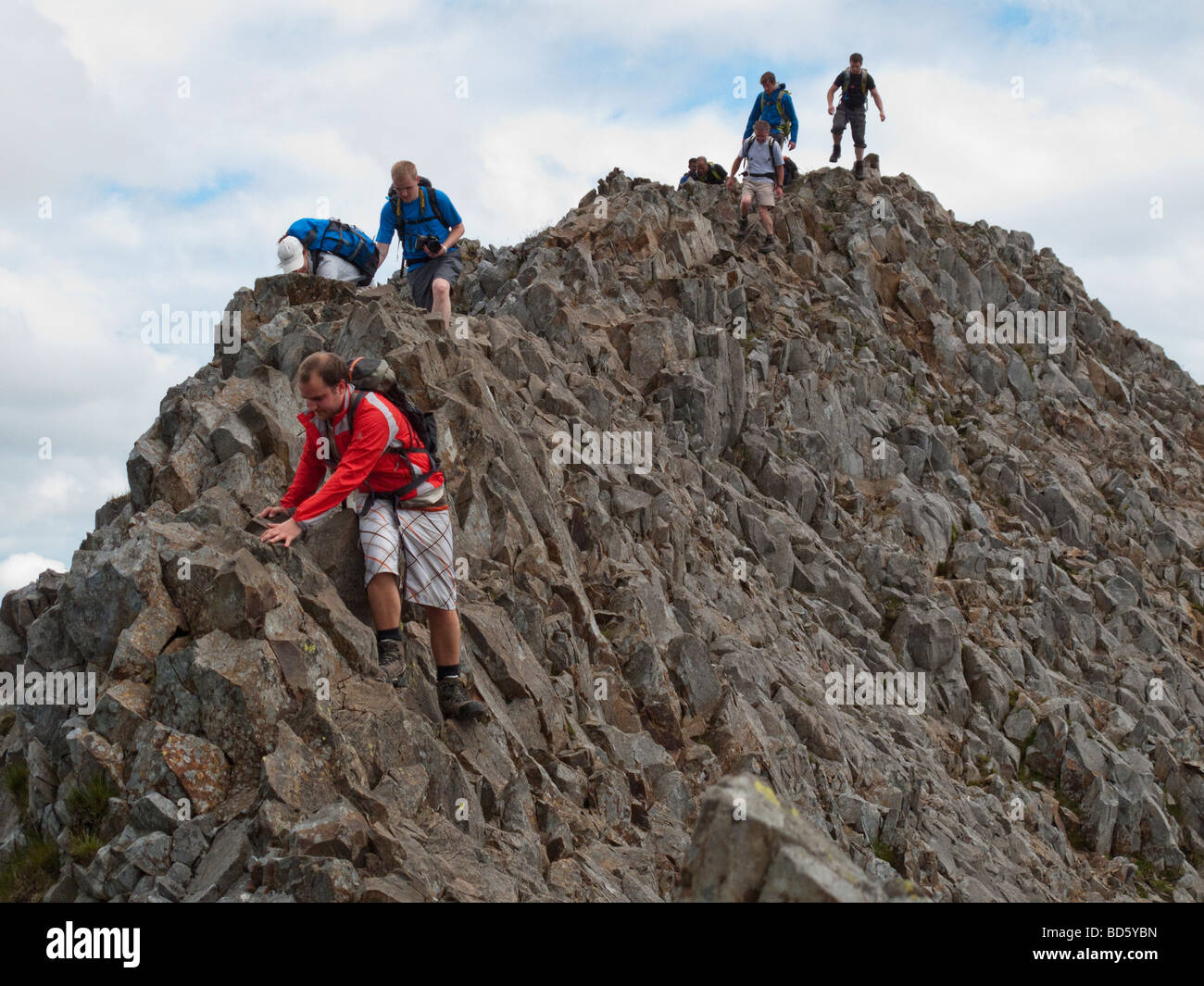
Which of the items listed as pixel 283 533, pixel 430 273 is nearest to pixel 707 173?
pixel 430 273

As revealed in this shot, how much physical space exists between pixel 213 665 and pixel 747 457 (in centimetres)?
1826

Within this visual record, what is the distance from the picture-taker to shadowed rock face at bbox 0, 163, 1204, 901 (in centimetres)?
1023

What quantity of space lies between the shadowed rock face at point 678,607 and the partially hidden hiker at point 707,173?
1.26 meters

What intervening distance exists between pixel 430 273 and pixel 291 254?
2433 mm

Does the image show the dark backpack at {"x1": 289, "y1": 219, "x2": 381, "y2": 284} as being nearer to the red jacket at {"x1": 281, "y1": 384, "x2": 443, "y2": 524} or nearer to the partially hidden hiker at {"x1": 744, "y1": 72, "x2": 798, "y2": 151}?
the red jacket at {"x1": 281, "y1": 384, "x2": 443, "y2": 524}

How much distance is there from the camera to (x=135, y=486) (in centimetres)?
1426

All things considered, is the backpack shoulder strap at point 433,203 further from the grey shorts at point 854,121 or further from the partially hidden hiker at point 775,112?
the grey shorts at point 854,121

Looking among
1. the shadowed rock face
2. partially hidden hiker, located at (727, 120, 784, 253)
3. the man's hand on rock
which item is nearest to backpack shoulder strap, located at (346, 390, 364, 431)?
the man's hand on rock

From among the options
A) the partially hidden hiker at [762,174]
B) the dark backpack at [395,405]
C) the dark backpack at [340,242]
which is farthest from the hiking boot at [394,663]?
the partially hidden hiker at [762,174]

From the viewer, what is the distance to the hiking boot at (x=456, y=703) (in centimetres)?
1210

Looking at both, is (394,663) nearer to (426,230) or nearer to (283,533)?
(283,533)

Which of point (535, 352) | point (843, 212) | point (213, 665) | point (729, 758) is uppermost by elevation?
point (843, 212)
